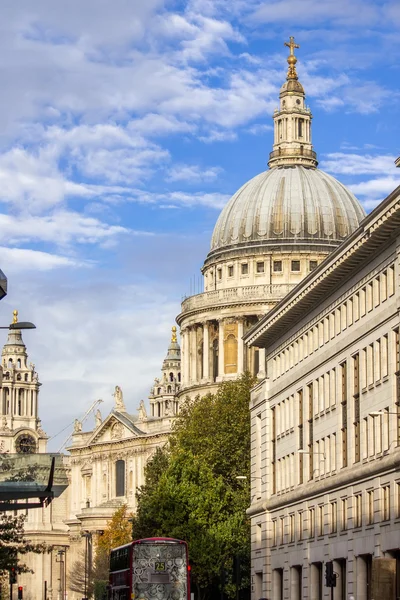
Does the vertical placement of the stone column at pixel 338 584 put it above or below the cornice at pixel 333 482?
below

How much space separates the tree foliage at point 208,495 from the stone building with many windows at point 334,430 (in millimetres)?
6684

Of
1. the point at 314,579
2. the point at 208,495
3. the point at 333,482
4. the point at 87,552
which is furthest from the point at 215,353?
the point at 333,482

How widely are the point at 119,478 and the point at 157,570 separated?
404 ft

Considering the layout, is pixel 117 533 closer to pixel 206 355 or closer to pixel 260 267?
pixel 206 355

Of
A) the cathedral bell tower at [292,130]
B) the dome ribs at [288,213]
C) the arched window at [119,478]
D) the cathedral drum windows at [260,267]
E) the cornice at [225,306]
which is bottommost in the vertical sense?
the arched window at [119,478]

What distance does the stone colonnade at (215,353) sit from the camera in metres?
164

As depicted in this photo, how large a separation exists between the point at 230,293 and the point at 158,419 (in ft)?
97.4

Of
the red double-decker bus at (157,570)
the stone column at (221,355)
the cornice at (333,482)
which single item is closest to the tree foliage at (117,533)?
the stone column at (221,355)

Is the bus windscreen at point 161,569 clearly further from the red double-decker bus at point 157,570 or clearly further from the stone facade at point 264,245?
the stone facade at point 264,245

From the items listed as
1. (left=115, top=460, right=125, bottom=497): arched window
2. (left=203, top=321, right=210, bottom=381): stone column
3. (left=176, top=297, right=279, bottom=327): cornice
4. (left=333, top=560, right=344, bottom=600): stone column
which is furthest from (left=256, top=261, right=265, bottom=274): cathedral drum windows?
(left=333, top=560, right=344, bottom=600): stone column

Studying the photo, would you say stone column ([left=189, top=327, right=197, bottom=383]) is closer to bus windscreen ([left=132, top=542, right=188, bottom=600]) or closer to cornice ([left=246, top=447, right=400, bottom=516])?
cornice ([left=246, top=447, right=400, bottom=516])

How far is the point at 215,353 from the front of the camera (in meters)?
168

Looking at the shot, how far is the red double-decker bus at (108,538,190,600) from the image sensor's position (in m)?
74.6

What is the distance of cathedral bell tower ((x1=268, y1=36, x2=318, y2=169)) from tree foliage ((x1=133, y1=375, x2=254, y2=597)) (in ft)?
181
